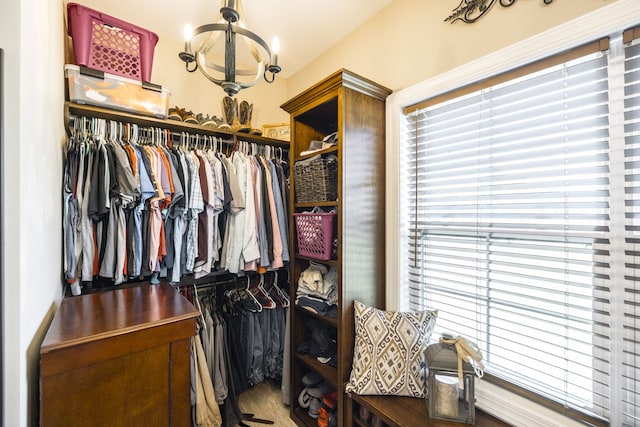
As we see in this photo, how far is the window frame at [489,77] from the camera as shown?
96 centimetres

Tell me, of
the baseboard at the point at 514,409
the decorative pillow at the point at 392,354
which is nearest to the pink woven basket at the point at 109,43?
the decorative pillow at the point at 392,354

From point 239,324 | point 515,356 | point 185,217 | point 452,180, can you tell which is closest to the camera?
point 515,356

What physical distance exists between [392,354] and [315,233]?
766 millimetres

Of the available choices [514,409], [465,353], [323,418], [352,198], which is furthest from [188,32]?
[323,418]

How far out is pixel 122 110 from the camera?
1607mm

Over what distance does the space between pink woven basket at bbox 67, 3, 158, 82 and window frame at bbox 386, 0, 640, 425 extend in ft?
5.12

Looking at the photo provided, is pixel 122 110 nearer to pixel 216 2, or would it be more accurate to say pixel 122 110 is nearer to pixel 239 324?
pixel 216 2

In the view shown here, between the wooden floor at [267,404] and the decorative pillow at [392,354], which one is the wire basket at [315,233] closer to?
the decorative pillow at [392,354]

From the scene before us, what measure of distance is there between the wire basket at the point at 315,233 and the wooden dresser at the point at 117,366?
0.77 m

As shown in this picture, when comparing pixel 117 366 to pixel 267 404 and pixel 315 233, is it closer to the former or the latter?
pixel 315 233

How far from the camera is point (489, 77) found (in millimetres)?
1271

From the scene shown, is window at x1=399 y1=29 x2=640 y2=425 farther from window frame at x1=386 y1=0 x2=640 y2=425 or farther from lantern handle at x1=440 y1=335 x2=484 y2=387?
lantern handle at x1=440 y1=335 x2=484 y2=387

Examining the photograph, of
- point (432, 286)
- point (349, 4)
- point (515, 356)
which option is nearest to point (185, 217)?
point (432, 286)

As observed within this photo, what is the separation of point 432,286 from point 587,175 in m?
0.83
